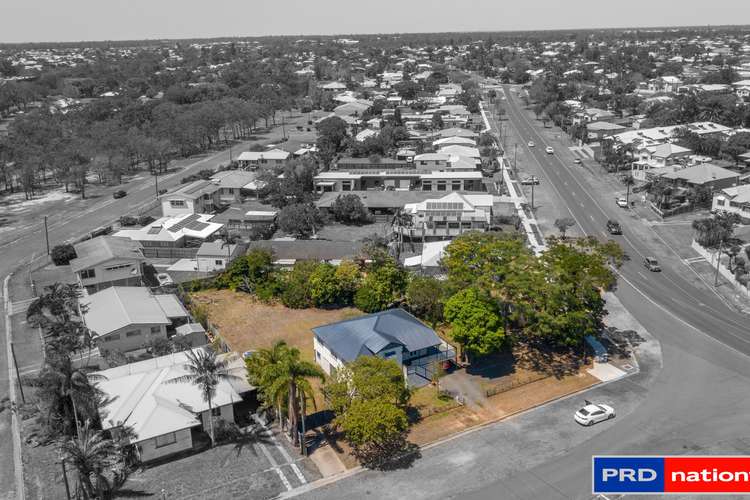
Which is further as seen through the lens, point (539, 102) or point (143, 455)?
point (539, 102)

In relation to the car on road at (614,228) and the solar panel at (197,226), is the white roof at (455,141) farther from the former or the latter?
the solar panel at (197,226)

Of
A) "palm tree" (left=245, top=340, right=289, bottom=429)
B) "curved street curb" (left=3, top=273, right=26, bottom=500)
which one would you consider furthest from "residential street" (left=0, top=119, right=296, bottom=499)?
"palm tree" (left=245, top=340, right=289, bottom=429)

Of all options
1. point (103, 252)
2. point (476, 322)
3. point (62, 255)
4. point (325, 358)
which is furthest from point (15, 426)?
point (62, 255)

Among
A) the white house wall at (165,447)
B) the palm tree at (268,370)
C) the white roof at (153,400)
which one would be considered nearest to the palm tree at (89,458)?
the white house wall at (165,447)

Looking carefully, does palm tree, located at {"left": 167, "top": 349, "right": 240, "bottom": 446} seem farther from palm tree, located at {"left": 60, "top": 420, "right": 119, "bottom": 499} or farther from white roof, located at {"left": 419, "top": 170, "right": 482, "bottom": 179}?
white roof, located at {"left": 419, "top": 170, "right": 482, "bottom": 179}

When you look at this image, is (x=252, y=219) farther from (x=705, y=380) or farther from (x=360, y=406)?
(x=705, y=380)

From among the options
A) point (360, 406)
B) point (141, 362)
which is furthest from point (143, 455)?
point (360, 406)

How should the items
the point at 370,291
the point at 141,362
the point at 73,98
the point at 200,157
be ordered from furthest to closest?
the point at 73,98 < the point at 200,157 < the point at 370,291 < the point at 141,362

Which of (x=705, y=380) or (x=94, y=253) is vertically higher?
(x=94, y=253)
